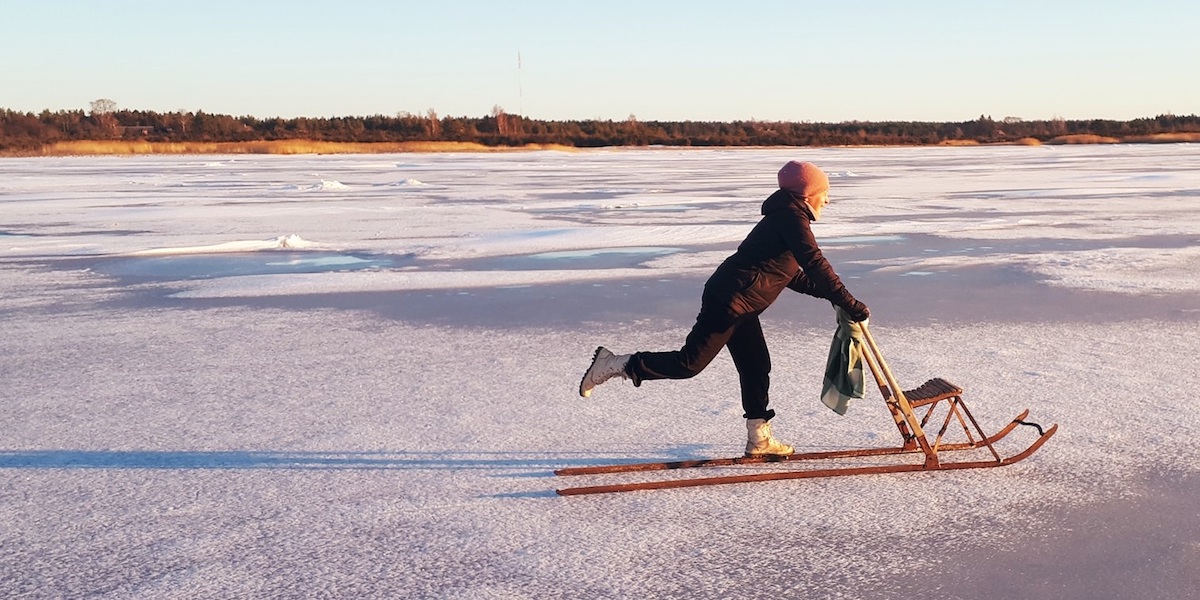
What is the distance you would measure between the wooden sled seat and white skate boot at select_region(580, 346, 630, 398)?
1.10 metres

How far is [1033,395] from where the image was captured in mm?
5520

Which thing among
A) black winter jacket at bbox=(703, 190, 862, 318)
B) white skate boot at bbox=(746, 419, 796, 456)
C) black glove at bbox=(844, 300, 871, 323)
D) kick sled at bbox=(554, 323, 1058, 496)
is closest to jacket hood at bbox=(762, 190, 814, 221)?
black winter jacket at bbox=(703, 190, 862, 318)

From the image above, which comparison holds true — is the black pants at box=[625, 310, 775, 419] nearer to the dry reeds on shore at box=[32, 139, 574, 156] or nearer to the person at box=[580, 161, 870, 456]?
the person at box=[580, 161, 870, 456]

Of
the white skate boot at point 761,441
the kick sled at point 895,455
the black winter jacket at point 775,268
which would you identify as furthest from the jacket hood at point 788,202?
the white skate boot at point 761,441

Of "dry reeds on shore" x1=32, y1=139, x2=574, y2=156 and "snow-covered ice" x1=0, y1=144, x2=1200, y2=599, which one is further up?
"snow-covered ice" x1=0, y1=144, x2=1200, y2=599

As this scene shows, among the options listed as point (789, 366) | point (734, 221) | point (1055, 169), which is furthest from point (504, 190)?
point (789, 366)

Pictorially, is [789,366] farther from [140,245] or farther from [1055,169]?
[1055,169]

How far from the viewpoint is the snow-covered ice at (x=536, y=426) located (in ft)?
11.5

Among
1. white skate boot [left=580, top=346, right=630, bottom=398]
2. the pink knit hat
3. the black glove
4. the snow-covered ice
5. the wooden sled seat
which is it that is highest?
the pink knit hat

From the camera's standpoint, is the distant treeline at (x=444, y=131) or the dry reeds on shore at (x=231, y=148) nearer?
the dry reeds on shore at (x=231, y=148)

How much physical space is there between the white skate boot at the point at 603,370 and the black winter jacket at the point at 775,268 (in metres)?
0.42

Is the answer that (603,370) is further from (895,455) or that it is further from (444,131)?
(444,131)

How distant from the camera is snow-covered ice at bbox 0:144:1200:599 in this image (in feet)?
11.5

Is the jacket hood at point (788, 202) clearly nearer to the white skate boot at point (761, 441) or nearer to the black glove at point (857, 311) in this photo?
the black glove at point (857, 311)
